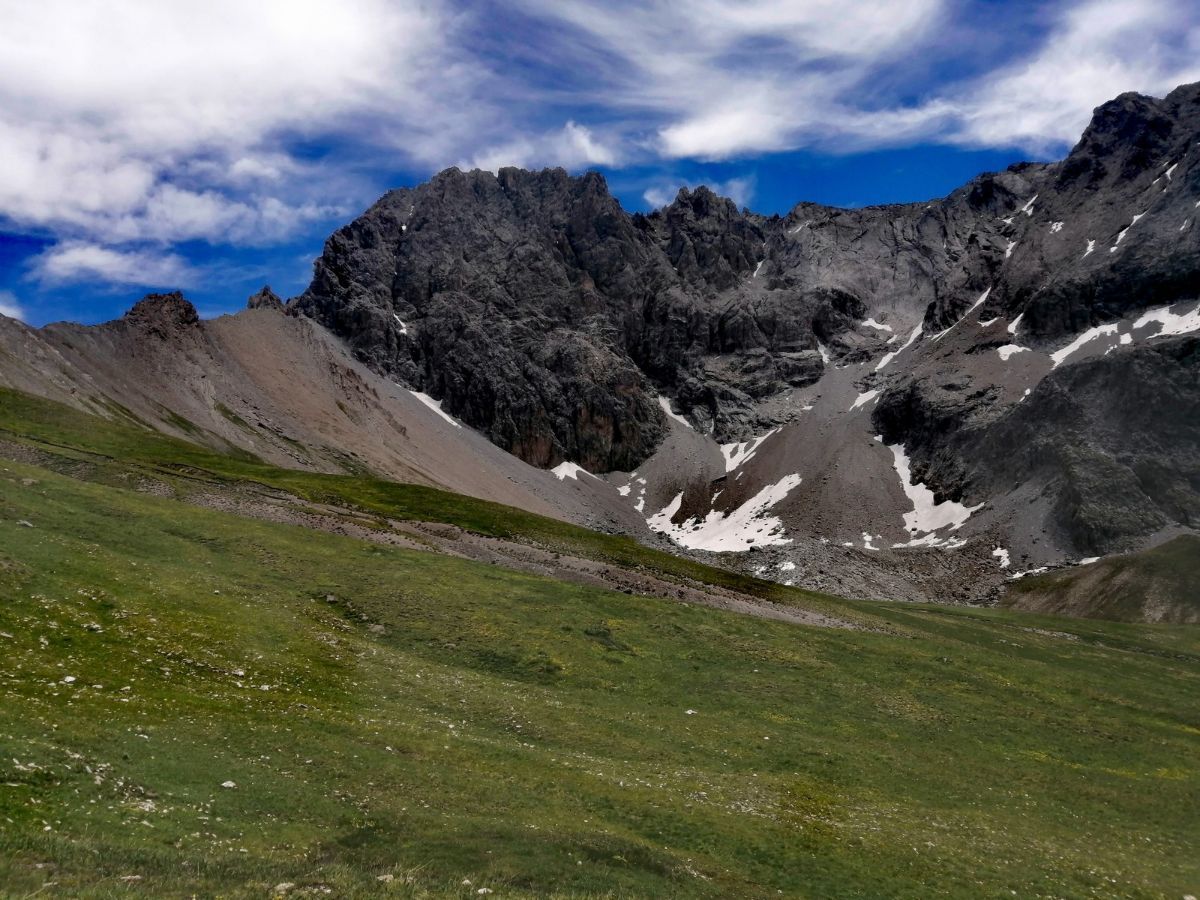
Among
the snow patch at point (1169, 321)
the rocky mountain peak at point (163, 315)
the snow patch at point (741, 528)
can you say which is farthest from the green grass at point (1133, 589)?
the rocky mountain peak at point (163, 315)

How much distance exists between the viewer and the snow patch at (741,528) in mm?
170125

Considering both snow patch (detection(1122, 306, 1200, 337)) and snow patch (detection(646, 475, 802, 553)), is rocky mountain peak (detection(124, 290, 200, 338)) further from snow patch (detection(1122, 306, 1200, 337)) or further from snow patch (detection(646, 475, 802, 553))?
snow patch (detection(1122, 306, 1200, 337))

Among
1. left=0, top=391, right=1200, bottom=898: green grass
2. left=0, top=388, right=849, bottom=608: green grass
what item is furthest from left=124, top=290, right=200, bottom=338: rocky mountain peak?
left=0, top=391, right=1200, bottom=898: green grass

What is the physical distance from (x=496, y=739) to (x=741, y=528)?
158 meters

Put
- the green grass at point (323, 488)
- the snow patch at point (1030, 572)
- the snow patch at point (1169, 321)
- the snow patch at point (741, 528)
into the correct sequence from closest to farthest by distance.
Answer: the green grass at point (323, 488)
the snow patch at point (1030, 572)
the snow patch at point (1169, 321)
the snow patch at point (741, 528)

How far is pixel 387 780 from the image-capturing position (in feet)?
74.5

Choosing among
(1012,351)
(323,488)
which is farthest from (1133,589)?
(1012,351)

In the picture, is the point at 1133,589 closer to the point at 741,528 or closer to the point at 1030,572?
the point at 1030,572

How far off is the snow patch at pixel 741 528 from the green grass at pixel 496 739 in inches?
4532

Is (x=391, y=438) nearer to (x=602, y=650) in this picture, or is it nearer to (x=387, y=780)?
(x=602, y=650)

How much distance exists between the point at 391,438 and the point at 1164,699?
150m

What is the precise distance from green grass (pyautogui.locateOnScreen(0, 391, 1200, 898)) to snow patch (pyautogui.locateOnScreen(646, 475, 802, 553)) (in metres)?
115

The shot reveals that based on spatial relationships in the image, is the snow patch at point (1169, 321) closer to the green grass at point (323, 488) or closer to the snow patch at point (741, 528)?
the snow patch at point (741, 528)

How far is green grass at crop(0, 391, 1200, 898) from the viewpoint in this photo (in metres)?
17.7
